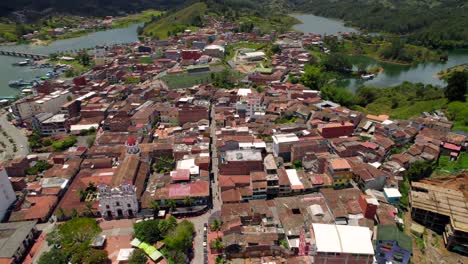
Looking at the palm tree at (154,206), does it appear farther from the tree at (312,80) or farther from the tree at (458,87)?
the tree at (458,87)

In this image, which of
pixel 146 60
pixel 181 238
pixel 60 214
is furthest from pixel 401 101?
pixel 146 60

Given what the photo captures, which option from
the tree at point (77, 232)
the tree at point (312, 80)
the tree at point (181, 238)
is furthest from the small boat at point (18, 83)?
the tree at point (181, 238)

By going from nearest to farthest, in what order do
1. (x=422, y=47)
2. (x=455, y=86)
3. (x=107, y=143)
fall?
(x=107, y=143), (x=455, y=86), (x=422, y=47)

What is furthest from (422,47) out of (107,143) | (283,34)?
(107,143)

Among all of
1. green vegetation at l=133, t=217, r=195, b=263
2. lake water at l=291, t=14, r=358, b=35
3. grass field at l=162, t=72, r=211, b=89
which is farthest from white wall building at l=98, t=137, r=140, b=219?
lake water at l=291, t=14, r=358, b=35

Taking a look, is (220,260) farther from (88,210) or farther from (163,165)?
(163,165)

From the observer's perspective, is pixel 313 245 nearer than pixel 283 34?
Yes

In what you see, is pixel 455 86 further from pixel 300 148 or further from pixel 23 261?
pixel 23 261
